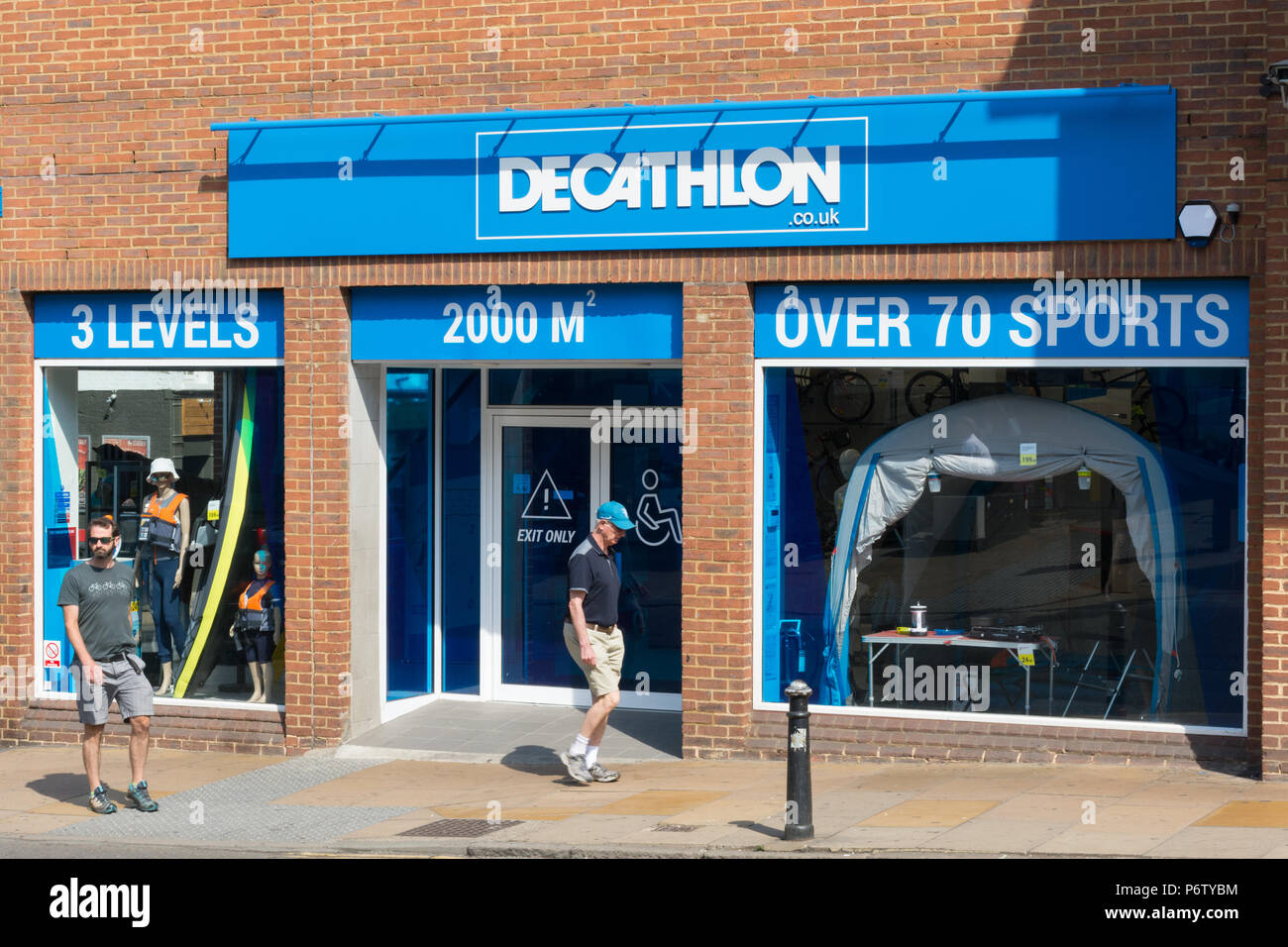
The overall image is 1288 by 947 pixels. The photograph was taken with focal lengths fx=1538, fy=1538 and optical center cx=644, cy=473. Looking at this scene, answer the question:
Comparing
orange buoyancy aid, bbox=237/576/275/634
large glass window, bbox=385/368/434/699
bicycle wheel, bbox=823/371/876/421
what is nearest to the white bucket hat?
orange buoyancy aid, bbox=237/576/275/634

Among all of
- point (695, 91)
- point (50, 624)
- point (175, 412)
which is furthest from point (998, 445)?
point (50, 624)

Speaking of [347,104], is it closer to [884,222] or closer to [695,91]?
[695,91]

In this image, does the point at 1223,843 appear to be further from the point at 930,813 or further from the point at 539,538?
the point at 539,538

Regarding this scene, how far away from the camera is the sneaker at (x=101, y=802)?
10.3 metres

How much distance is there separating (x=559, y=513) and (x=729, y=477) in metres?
2.52

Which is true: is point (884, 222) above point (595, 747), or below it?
above

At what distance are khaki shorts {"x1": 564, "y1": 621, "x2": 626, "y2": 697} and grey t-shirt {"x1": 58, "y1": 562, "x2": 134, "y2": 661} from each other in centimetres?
296

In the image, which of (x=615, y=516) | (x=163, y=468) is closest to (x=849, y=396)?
(x=615, y=516)

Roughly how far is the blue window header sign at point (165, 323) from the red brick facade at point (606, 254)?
0.62ft

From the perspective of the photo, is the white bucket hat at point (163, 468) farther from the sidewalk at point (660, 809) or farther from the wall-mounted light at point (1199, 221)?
the wall-mounted light at point (1199, 221)

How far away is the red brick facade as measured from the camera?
1032cm

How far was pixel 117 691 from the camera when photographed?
33.4 feet

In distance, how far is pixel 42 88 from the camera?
1291 centimetres

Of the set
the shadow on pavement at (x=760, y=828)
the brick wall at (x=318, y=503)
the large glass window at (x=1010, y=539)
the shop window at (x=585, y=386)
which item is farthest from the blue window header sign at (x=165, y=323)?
the shadow on pavement at (x=760, y=828)
